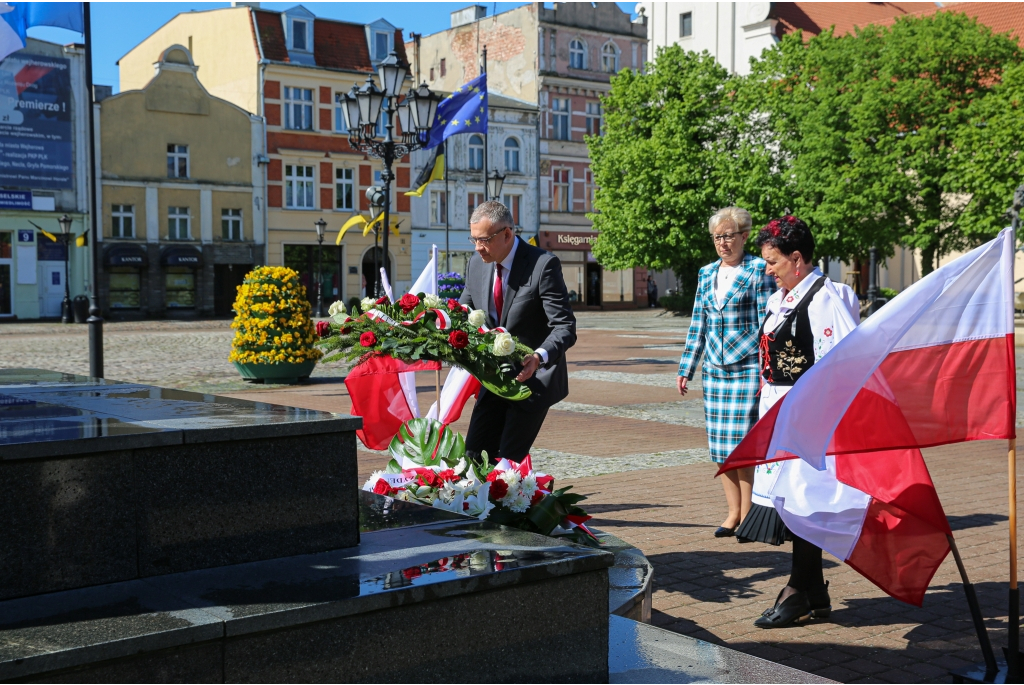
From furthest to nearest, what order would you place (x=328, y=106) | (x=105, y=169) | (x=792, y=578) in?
(x=328, y=106), (x=105, y=169), (x=792, y=578)

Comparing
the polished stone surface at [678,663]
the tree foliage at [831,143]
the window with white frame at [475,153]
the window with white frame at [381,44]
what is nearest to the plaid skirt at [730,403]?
the polished stone surface at [678,663]

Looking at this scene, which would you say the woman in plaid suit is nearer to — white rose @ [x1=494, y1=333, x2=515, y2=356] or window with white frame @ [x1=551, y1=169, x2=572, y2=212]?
white rose @ [x1=494, y1=333, x2=515, y2=356]

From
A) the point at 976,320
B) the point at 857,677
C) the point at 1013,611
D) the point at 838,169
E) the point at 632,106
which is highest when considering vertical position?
the point at 632,106

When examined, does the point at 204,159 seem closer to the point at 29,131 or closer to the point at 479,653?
the point at 29,131

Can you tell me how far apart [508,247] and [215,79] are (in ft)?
165

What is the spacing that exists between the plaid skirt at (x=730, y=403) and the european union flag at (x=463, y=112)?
36.8 ft

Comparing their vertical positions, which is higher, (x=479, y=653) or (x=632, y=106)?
(x=632, y=106)

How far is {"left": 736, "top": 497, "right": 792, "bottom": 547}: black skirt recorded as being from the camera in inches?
216

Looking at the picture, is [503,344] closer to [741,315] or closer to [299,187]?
[741,315]

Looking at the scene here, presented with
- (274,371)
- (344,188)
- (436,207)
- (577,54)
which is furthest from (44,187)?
(274,371)

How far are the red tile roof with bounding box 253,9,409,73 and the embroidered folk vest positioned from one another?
4720 cm

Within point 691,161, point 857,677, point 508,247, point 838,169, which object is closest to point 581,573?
point 857,677

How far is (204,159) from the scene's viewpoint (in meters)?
47.1

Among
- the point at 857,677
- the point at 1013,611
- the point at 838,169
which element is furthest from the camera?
the point at 838,169
